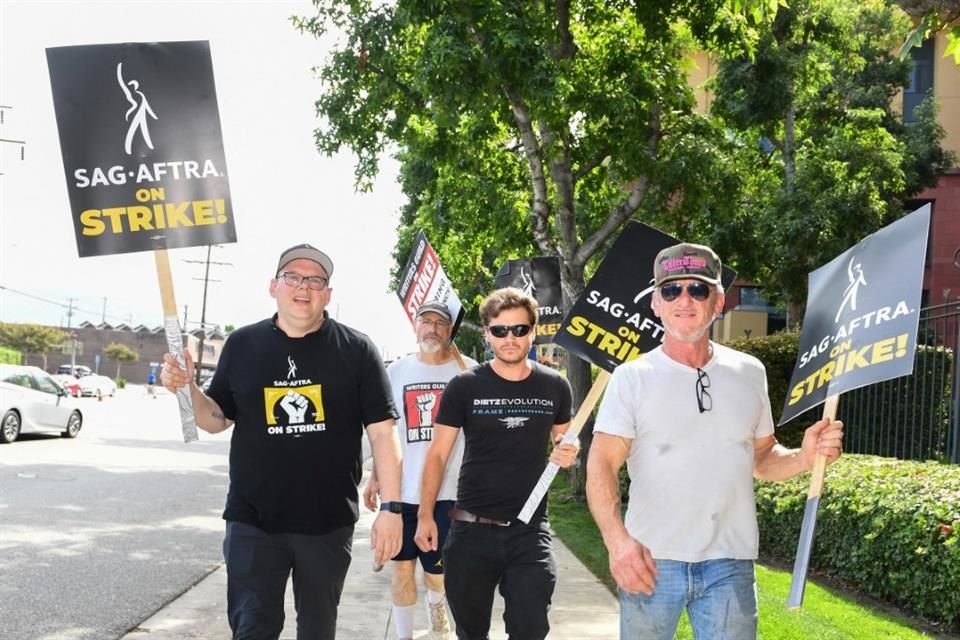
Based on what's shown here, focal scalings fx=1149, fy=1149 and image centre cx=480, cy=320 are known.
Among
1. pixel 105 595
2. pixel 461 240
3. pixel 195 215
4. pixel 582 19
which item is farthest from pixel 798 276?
pixel 195 215

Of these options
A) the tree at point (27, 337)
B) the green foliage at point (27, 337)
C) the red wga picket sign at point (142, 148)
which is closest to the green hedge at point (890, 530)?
the red wga picket sign at point (142, 148)

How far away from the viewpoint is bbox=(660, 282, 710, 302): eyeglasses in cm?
391

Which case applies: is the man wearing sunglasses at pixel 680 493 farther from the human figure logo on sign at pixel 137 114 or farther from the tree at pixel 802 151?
the tree at pixel 802 151

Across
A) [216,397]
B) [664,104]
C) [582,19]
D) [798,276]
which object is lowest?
[216,397]

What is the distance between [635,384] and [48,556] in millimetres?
7435

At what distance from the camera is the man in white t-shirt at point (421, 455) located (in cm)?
670

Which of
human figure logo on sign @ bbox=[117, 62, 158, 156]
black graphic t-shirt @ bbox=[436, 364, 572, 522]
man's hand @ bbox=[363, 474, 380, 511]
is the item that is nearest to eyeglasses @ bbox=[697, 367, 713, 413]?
black graphic t-shirt @ bbox=[436, 364, 572, 522]

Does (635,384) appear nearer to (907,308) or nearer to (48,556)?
(907,308)

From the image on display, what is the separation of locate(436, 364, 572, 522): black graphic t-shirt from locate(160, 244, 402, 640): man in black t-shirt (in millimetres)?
754

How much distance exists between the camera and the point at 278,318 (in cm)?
477

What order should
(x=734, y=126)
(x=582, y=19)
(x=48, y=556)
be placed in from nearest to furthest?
1. (x=48, y=556)
2. (x=582, y=19)
3. (x=734, y=126)

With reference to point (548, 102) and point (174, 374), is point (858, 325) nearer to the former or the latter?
point (174, 374)

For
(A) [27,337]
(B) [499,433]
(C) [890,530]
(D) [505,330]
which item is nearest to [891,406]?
(C) [890,530]

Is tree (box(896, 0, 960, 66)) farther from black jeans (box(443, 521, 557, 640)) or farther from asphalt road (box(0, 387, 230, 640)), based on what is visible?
asphalt road (box(0, 387, 230, 640))
